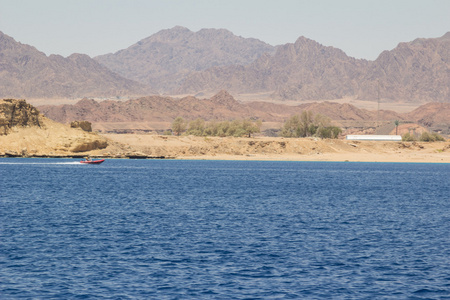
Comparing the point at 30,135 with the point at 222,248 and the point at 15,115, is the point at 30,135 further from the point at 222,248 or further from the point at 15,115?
the point at 222,248

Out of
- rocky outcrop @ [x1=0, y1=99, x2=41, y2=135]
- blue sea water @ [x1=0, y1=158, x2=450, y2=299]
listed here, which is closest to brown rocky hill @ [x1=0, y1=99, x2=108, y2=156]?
rocky outcrop @ [x1=0, y1=99, x2=41, y2=135]

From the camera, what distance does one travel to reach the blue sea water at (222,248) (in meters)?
31.5

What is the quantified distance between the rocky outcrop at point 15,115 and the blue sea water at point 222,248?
111893mm

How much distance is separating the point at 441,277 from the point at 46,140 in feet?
554

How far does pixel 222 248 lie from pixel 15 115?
158m

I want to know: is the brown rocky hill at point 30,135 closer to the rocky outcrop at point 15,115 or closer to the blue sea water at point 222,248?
the rocky outcrop at point 15,115

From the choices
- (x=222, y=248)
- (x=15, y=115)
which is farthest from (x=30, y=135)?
(x=222, y=248)

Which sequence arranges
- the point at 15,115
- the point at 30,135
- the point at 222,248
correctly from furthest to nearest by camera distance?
the point at 30,135, the point at 15,115, the point at 222,248

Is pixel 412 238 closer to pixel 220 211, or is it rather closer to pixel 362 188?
pixel 220 211

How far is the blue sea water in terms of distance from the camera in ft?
103

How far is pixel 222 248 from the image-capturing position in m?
41.5

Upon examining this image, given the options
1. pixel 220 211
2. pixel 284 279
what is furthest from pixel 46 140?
pixel 284 279

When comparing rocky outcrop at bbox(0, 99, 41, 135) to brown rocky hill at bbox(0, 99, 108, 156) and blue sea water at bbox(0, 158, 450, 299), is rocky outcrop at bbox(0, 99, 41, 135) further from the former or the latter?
blue sea water at bbox(0, 158, 450, 299)

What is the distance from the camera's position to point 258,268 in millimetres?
35688
